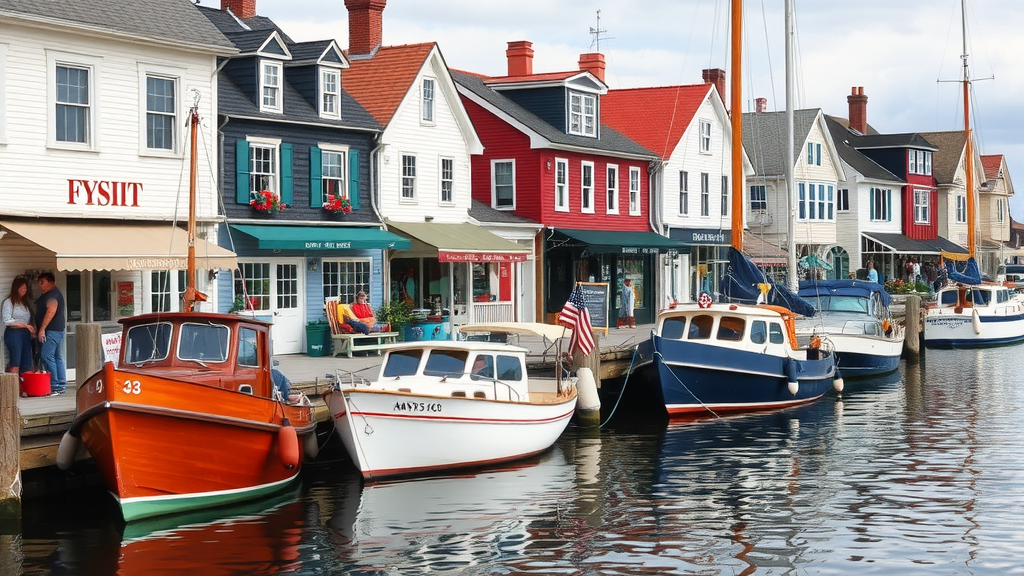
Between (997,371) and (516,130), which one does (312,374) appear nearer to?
(516,130)

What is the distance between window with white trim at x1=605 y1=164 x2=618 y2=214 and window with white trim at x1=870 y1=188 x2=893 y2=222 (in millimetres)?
26490

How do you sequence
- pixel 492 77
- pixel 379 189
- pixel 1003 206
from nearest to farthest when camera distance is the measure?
pixel 379 189 < pixel 492 77 < pixel 1003 206

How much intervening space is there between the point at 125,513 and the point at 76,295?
934 centimetres

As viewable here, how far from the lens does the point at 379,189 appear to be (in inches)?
1298

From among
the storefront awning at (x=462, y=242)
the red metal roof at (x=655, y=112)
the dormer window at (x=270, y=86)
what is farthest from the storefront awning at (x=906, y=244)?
the dormer window at (x=270, y=86)

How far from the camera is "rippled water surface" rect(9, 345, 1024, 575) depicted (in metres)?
15.1

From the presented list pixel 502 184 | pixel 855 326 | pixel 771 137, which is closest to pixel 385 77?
pixel 502 184

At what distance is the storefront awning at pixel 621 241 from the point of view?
4012 cm

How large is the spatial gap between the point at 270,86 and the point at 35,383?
37.0 ft

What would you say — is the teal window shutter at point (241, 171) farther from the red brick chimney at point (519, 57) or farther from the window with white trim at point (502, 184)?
the red brick chimney at point (519, 57)

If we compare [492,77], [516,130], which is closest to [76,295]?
[516,130]

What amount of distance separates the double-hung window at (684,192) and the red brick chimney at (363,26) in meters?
14.9

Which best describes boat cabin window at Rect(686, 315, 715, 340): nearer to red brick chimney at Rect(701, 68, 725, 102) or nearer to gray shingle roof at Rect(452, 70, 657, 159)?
gray shingle roof at Rect(452, 70, 657, 159)

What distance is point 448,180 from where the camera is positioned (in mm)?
35875
